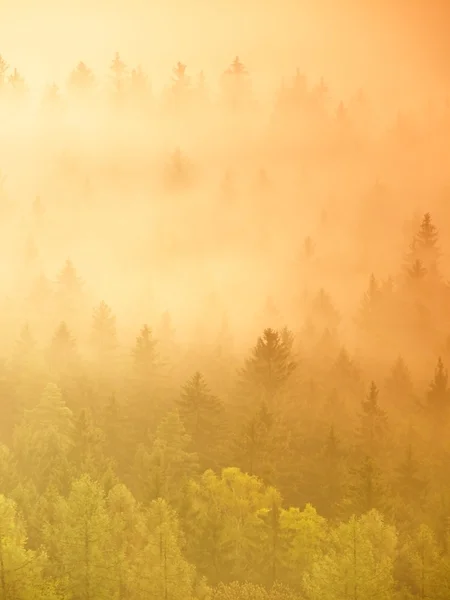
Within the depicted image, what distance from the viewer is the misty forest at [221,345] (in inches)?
1815

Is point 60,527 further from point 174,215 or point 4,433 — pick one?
point 174,215

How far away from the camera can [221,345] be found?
8619 cm

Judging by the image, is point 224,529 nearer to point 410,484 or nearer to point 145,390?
point 410,484

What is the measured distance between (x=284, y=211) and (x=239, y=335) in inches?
2306

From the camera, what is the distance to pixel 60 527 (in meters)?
45.9

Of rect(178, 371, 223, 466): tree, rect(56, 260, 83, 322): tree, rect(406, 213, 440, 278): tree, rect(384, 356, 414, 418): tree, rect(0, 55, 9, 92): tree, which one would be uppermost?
rect(0, 55, 9, 92): tree

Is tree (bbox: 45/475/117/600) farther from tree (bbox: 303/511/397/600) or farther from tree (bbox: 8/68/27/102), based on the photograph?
tree (bbox: 8/68/27/102)

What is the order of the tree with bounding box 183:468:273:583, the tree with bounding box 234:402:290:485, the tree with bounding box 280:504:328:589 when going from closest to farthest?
the tree with bounding box 280:504:328:589 → the tree with bounding box 183:468:273:583 → the tree with bounding box 234:402:290:485

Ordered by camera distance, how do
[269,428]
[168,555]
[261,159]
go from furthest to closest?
1. [261,159]
2. [269,428]
3. [168,555]

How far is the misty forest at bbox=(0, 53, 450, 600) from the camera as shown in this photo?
4610 cm

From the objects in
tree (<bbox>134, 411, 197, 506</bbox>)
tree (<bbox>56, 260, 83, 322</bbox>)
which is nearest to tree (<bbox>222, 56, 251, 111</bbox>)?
tree (<bbox>56, 260, 83, 322</bbox>)

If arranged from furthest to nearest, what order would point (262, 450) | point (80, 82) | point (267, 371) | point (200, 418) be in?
point (80, 82) → point (267, 371) → point (200, 418) → point (262, 450)

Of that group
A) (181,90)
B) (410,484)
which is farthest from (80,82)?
(410,484)

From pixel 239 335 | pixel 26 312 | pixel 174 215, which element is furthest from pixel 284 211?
pixel 26 312
